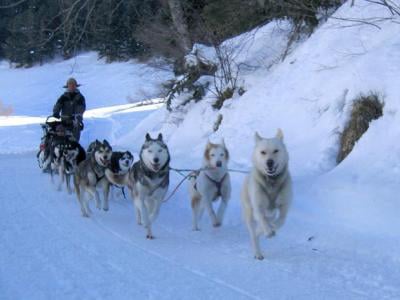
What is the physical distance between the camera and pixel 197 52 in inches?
527

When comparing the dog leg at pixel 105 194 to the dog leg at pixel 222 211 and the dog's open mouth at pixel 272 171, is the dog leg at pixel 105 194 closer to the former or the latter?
the dog leg at pixel 222 211

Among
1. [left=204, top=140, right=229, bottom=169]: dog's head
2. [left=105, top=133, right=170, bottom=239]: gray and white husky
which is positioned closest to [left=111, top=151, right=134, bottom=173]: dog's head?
[left=105, top=133, right=170, bottom=239]: gray and white husky

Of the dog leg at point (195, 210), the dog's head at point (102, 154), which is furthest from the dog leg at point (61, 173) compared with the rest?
the dog leg at point (195, 210)

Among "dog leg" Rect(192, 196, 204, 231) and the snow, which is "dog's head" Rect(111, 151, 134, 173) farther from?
"dog leg" Rect(192, 196, 204, 231)

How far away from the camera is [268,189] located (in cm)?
503

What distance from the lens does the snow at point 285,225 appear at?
14.8ft

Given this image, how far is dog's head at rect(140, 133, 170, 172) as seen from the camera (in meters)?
6.14

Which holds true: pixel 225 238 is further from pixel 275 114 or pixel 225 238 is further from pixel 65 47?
pixel 65 47

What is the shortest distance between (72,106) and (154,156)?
578cm

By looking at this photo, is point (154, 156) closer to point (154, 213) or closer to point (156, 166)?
point (156, 166)

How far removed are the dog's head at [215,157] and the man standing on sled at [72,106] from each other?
5602 mm

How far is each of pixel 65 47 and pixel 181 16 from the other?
17.4 feet

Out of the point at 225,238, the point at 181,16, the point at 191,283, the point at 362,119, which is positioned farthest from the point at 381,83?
the point at 181,16

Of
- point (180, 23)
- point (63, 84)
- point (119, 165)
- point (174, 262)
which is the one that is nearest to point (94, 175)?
point (119, 165)
